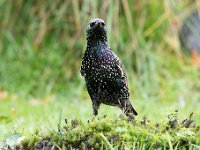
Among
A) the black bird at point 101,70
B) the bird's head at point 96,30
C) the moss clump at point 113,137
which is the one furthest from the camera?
the bird's head at point 96,30

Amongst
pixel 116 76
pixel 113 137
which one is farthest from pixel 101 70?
pixel 113 137

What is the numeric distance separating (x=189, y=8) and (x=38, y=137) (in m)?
7.05

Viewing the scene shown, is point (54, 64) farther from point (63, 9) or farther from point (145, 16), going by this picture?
point (145, 16)

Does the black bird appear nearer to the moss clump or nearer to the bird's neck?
the bird's neck

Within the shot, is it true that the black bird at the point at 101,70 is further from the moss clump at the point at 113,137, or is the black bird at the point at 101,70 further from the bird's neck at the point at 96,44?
the moss clump at the point at 113,137

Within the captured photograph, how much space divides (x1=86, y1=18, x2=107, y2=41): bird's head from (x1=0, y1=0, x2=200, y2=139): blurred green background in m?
4.42

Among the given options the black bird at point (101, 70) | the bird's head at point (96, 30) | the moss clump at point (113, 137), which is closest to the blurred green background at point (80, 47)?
the black bird at point (101, 70)

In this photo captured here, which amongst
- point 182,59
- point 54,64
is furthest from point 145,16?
point 54,64

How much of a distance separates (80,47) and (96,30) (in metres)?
5.30

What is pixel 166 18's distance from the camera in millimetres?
10438

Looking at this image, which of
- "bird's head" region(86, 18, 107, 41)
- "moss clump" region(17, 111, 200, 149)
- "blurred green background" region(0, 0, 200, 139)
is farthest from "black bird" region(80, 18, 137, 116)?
"blurred green background" region(0, 0, 200, 139)

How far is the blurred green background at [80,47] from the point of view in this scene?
998 cm

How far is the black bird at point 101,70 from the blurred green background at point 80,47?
4.32 meters

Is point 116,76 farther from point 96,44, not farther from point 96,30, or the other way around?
point 96,30
